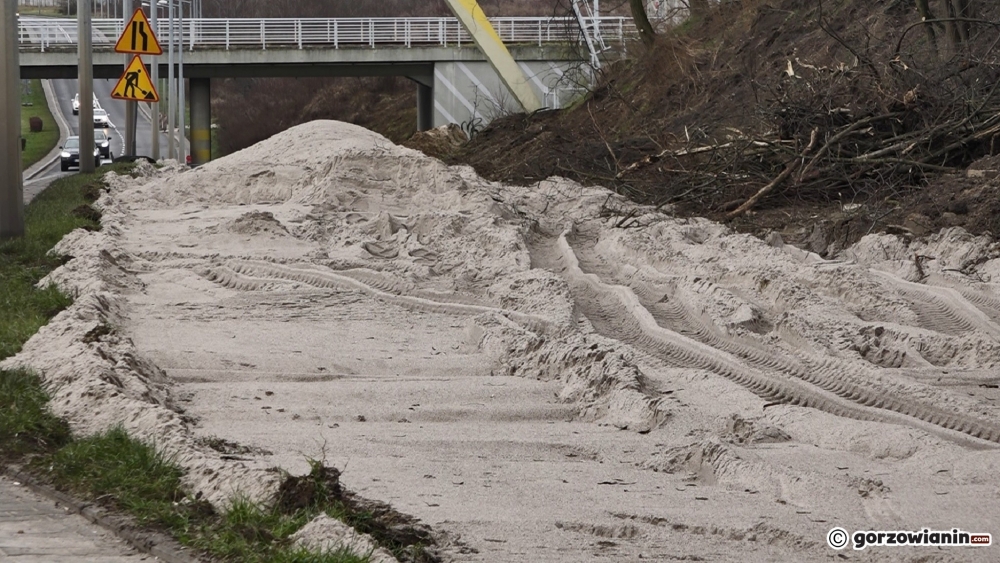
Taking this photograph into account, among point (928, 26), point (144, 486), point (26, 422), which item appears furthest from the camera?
point (928, 26)

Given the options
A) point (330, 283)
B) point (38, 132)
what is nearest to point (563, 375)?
point (330, 283)

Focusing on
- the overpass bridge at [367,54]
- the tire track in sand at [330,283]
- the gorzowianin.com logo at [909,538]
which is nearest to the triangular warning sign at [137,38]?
the tire track in sand at [330,283]

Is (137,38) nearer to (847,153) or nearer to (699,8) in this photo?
(847,153)

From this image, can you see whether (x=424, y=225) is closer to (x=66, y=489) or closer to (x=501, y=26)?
(x=66, y=489)

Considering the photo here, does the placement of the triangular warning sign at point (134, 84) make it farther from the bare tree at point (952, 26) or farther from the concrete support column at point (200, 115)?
the concrete support column at point (200, 115)

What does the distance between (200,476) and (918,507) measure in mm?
2835

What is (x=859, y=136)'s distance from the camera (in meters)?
14.3

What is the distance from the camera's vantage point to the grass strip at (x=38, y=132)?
5809 cm

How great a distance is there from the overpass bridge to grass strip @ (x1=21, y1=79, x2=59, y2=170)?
3911 mm

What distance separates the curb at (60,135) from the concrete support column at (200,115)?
5.96 meters

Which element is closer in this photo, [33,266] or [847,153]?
[33,266]

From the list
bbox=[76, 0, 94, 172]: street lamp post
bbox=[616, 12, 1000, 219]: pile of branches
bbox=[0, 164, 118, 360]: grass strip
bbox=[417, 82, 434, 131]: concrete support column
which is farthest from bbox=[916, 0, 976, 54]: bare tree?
bbox=[417, 82, 434, 131]: concrete support column

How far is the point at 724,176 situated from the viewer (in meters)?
15.2

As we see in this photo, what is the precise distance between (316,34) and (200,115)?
7.02m
